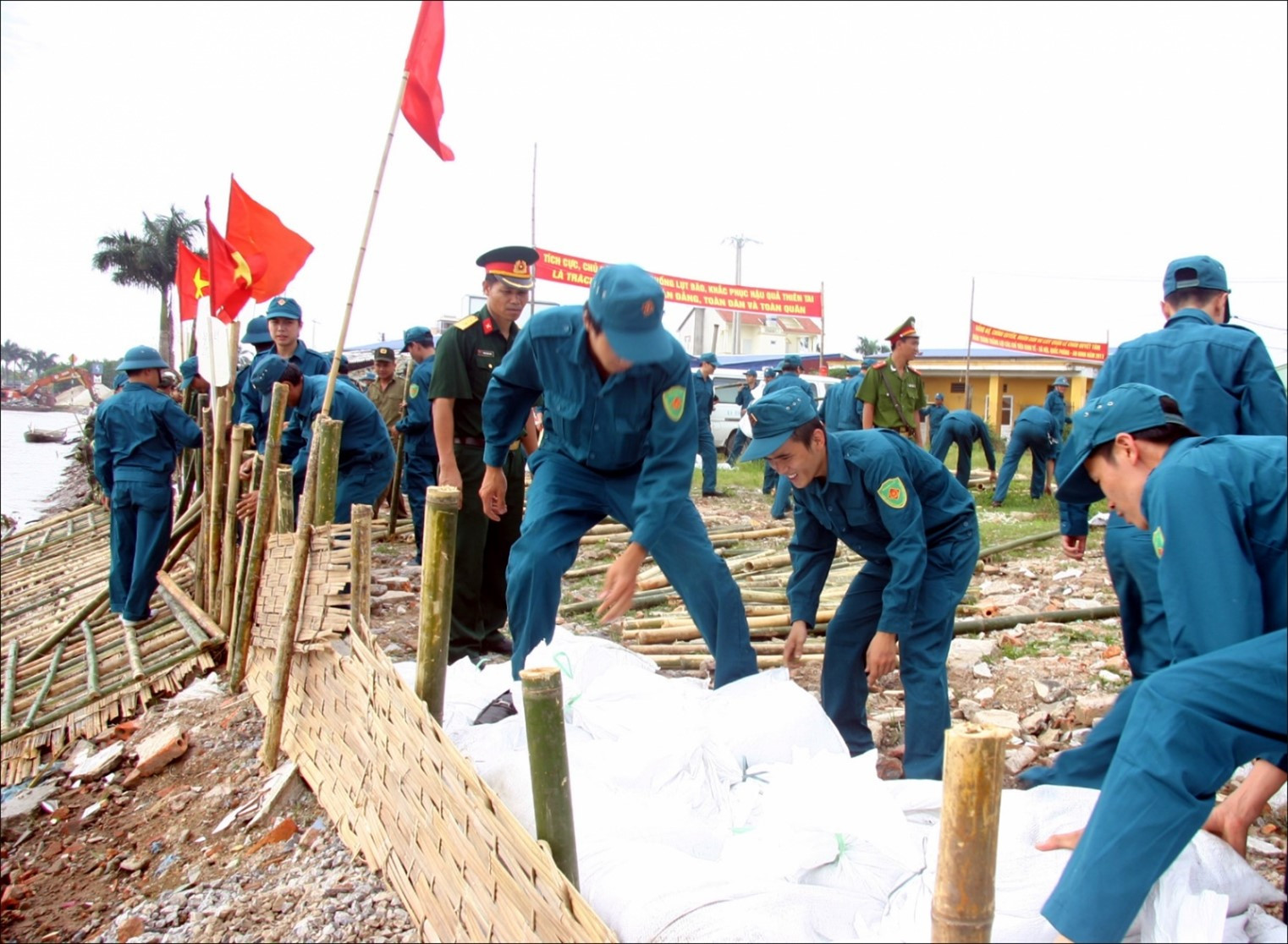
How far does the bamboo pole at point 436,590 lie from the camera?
2822 mm

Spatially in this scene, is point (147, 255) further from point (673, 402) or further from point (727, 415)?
point (673, 402)

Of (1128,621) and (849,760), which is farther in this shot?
(1128,621)

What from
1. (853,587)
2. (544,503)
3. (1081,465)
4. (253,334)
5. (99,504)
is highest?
(253,334)

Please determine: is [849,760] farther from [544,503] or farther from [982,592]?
[982,592]

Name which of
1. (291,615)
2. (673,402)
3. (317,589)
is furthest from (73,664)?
(673,402)

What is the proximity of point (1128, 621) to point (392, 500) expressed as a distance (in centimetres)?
621

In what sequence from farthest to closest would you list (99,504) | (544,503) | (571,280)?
(571,280), (99,504), (544,503)

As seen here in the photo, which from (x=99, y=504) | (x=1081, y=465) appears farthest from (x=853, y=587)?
(x=99, y=504)

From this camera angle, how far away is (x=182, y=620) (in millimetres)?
5676

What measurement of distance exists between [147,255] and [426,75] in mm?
33294

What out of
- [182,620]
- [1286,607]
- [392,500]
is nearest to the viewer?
[1286,607]

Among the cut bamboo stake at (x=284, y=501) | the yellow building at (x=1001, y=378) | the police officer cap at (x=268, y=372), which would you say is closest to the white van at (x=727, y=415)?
the police officer cap at (x=268, y=372)

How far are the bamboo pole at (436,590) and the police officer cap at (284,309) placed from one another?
3243mm

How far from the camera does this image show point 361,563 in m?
3.37
